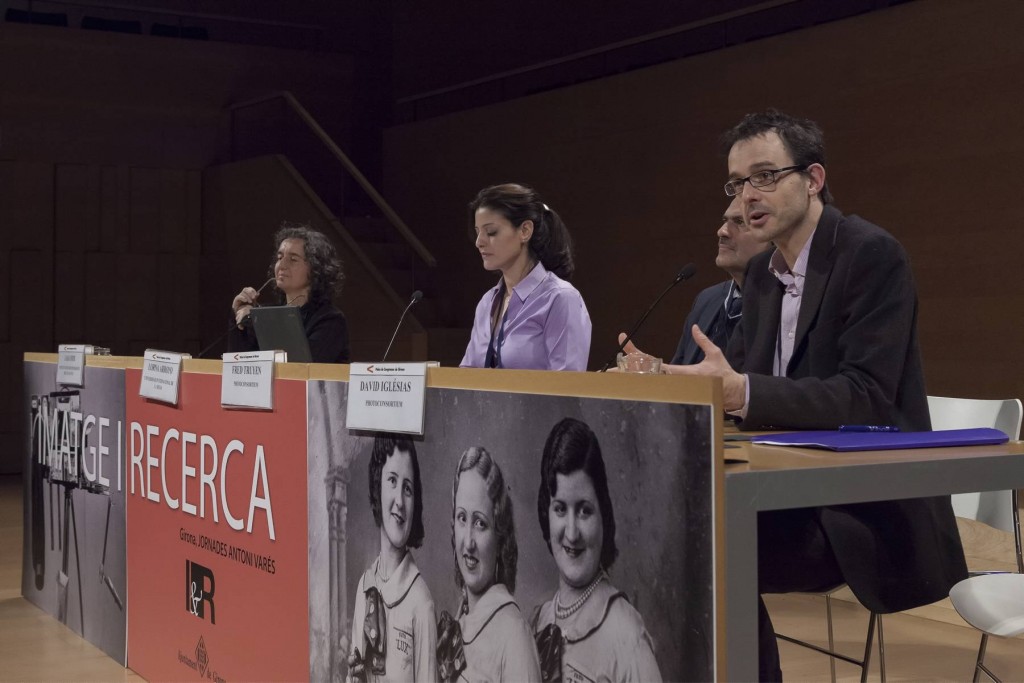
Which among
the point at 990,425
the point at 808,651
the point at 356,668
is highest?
the point at 990,425

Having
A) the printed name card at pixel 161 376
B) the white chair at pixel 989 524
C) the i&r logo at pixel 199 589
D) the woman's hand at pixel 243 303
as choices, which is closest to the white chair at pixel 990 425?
the white chair at pixel 989 524

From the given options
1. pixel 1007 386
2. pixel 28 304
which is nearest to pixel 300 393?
pixel 1007 386

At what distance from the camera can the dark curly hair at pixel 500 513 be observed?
64.6 inches

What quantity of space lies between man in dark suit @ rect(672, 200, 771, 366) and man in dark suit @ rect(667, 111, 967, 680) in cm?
81

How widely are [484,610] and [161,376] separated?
1.42 m

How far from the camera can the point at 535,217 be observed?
3.34m

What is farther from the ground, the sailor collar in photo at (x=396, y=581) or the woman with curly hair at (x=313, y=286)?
the woman with curly hair at (x=313, y=286)

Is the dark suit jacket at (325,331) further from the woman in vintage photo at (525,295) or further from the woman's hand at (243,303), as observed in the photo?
the woman in vintage photo at (525,295)

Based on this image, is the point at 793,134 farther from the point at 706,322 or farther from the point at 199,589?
the point at 199,589

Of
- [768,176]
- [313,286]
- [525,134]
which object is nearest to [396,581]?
[768,176]

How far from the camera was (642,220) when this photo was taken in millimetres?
6570

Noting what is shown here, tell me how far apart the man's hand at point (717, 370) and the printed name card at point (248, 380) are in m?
0.90

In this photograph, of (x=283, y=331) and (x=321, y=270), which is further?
(x=321, y=270)

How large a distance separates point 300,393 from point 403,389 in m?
0.39
